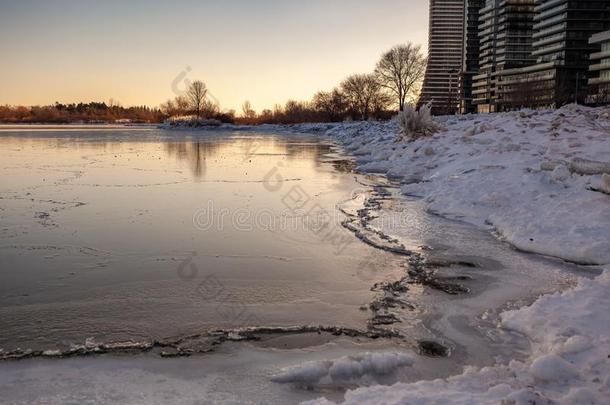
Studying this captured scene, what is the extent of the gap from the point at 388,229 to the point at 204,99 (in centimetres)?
8710

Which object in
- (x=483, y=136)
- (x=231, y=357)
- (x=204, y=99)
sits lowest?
(x=231, y=357)

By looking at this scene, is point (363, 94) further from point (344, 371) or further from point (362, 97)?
point (344, 371)

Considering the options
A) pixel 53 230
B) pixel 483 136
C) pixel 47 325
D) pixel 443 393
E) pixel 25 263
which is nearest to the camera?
pixel 443 393

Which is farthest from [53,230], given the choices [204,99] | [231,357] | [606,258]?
[204,99]

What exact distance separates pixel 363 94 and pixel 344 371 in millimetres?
91798

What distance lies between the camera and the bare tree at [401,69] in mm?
78250

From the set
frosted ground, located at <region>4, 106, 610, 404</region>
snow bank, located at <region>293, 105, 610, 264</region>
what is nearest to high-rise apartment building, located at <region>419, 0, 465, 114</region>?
snow bank, located at <region>293, 105, 610, 264</region>

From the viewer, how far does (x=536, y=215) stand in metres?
8.29

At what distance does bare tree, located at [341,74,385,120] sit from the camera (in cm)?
8819

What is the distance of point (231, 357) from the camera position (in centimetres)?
389

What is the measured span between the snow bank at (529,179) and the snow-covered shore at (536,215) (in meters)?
0.02

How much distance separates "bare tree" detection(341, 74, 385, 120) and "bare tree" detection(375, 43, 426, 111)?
483 cm

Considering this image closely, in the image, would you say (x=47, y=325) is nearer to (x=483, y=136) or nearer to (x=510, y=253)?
(x=510, y=253)

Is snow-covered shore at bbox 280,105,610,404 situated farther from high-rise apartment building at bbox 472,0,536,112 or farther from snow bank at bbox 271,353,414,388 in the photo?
high-rise apartment building at bbox 472,0,536,112
